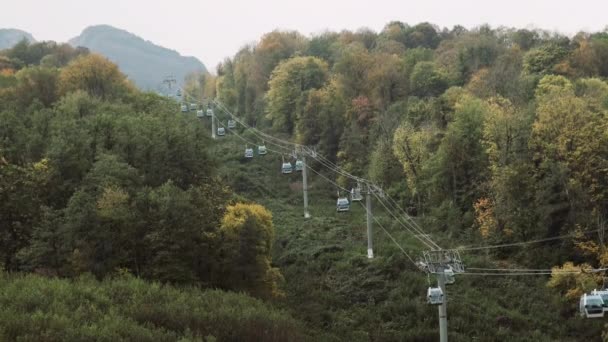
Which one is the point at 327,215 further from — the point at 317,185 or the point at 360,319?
the point at 360,319

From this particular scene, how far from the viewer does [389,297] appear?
39.2 m

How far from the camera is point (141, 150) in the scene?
42.2 m

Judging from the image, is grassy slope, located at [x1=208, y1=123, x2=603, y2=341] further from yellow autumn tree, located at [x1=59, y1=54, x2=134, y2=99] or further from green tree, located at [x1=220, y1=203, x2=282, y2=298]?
yellow autumn tree, located at [x1=59, y1=54, x2=134, y2=99]

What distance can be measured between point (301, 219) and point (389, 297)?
1837cm

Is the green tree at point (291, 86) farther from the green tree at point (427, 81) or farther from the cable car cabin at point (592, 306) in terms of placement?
the cable car cabin at point (592, 306)

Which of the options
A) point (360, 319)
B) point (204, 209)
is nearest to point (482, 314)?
point (360, 319)

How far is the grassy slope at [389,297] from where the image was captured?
35062 millimetres

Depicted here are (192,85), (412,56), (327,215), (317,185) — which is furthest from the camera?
(192,85)

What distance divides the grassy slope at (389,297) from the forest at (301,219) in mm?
144

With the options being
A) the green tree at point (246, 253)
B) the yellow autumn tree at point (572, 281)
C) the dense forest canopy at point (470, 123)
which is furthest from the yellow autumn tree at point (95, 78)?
the yellow autumn tree at point (572, 281)

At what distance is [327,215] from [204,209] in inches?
973

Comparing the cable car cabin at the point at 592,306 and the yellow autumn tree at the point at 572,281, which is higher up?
the cable car cabin at the point at 592,306

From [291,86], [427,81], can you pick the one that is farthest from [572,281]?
[291,86]

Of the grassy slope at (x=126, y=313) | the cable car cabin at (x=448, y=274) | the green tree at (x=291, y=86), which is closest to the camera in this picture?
the grassy slope at (x=126, y=313)
